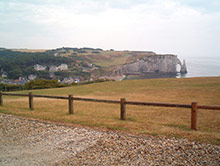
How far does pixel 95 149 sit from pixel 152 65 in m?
150

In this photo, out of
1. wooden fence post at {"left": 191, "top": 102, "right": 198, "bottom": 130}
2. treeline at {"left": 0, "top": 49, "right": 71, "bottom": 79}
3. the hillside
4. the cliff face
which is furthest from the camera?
the cliff face

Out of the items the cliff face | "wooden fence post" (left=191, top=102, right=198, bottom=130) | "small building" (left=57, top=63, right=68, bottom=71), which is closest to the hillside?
the cliff face

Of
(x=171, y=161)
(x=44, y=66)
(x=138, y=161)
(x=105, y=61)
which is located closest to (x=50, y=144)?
(x=138, y=161)

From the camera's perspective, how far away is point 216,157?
5.58 meters

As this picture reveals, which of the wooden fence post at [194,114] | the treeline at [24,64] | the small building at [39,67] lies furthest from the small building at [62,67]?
the wooden fence post at [194,114]

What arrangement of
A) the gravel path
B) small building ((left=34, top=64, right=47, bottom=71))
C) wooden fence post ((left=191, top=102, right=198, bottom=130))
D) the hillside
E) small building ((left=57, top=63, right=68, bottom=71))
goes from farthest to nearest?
small building ((left=57, top=63, right=68, bottom=71))
small building ((left=34, top=64, right=47, bottom=71))
the hillside
wooden fence post ((left=191, top=102, right=198, bottom=130))
the gravel path

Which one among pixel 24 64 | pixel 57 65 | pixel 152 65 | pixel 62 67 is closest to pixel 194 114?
pixel 62 67

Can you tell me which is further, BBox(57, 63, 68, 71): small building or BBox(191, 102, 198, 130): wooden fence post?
BBox(57, 63, 68, 71): small building

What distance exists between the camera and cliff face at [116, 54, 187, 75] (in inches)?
5797

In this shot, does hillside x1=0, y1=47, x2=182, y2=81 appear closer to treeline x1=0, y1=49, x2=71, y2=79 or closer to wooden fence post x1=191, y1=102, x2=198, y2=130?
treeline x1=0, y1=49, x2=71, y2=79

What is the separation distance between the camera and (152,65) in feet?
500

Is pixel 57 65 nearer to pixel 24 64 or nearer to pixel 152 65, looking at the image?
pixel 24 64

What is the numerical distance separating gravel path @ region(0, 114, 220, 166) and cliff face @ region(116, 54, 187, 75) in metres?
136

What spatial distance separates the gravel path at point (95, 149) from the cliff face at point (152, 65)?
136 meters
